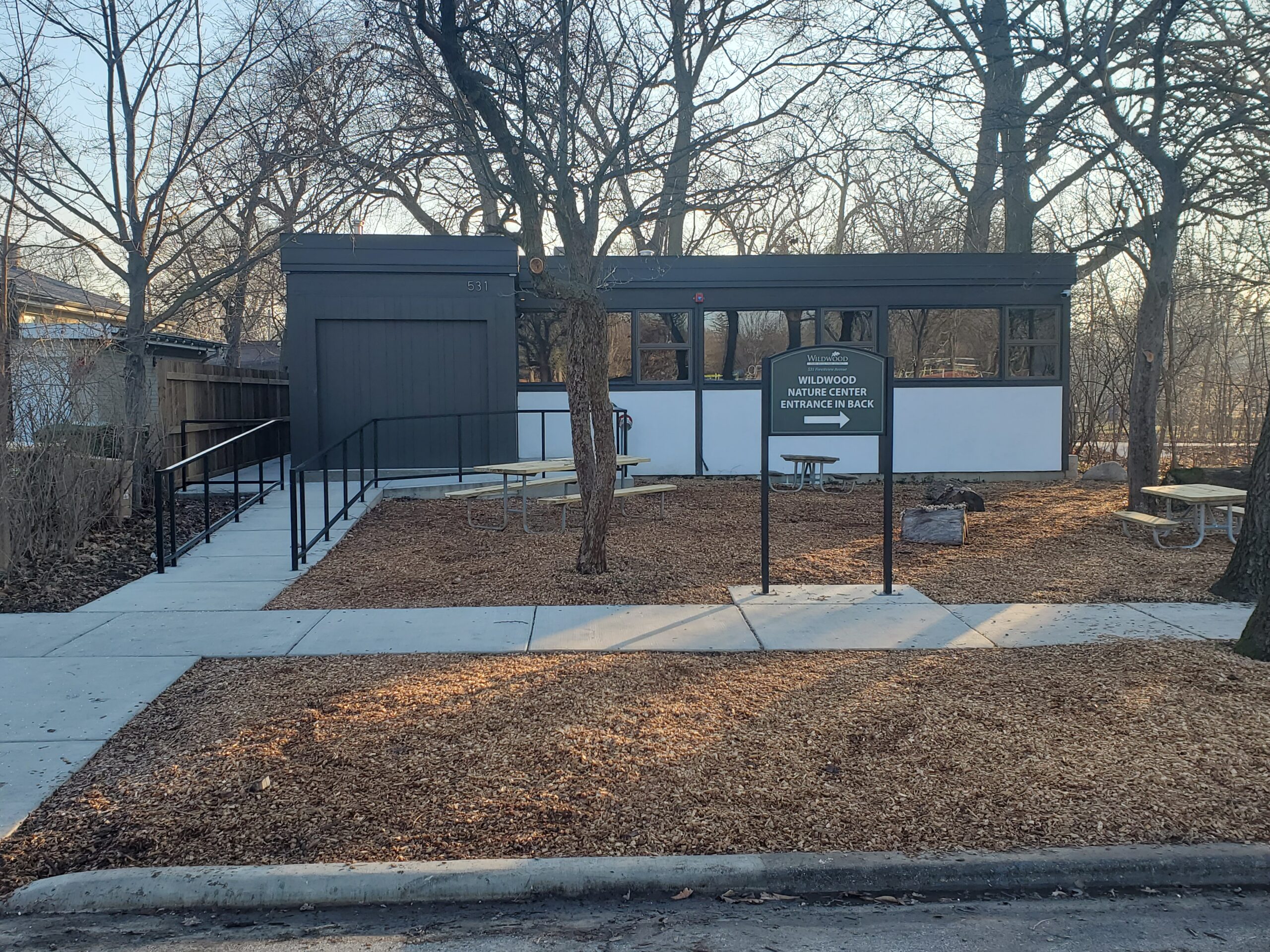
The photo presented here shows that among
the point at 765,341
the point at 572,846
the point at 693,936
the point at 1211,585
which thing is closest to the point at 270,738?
the point at 572,846

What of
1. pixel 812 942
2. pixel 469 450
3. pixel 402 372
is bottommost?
pixel 812 942

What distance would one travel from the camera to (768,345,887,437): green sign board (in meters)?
8.04

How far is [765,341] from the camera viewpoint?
16.0m

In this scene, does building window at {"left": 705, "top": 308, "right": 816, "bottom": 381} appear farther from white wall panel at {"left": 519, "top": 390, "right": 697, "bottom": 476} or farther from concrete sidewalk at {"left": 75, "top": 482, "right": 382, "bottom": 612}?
concrete sidewalk at {"left": 75, "top": 482, "right": 382, "bottom": 612}

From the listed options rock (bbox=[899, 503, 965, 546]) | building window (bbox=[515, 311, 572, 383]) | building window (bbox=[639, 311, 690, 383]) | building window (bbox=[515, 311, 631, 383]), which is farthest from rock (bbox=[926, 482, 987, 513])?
building window (bbox=[515, 311, 572, 383])

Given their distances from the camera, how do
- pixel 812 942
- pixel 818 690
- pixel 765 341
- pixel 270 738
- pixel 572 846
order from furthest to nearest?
pixel 765 341
pixel 818 690
pixel 270 738
pixel 572 846
pixel 812 942

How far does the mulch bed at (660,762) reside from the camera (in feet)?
13.2

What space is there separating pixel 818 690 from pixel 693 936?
7.93 feet

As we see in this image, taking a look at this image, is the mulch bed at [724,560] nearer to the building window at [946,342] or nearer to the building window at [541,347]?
the building window at [541,347]

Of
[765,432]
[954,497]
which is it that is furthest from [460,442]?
[765,432]

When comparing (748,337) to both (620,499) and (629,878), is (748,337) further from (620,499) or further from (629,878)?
(629,878)

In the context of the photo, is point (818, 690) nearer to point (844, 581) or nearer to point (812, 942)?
point (812, 942)

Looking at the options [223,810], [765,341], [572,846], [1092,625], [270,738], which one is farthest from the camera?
[765,341]

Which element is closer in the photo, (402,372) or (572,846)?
(572,846)
